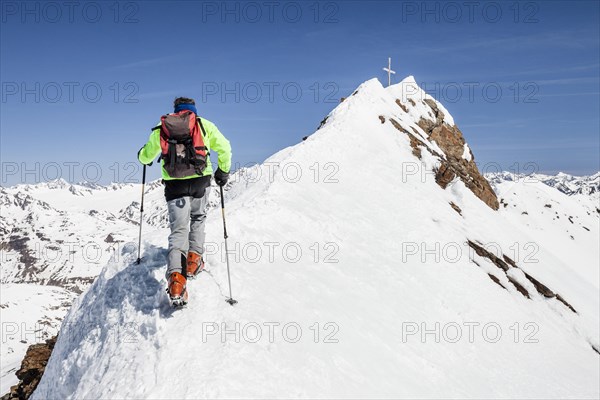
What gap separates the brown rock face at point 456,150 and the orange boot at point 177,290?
30.5 metres

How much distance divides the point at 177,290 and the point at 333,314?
13.2 ft

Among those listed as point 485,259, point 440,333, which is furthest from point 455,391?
point 485,259

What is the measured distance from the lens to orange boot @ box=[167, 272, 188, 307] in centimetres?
873

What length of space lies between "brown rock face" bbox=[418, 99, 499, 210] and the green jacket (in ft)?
95.7

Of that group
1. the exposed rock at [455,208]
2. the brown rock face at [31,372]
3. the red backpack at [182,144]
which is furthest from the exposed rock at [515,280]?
the brown rock face at [31,372]

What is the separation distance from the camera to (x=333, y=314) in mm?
10523

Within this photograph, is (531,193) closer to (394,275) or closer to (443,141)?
(443,141)

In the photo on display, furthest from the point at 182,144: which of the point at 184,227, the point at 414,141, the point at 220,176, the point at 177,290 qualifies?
the point at 414,141

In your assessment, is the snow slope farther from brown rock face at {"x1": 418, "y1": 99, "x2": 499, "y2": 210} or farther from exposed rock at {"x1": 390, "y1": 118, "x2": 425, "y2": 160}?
brown rock face at {"x1": 418, "y1": 99, "x2": 499, "y2": 210}

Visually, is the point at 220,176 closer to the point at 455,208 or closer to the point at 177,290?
the point at 177,290

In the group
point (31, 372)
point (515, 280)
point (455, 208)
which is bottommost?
point (31, 372)

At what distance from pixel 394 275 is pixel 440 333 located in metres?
2.59

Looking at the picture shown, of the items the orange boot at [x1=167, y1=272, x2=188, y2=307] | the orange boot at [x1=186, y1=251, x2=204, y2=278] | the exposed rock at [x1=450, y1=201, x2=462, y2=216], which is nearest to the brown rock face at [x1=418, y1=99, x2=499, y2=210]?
the exposed rock at [x1=450, y1=201, x2=462, y2=216]

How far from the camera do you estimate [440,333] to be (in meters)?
12.8
